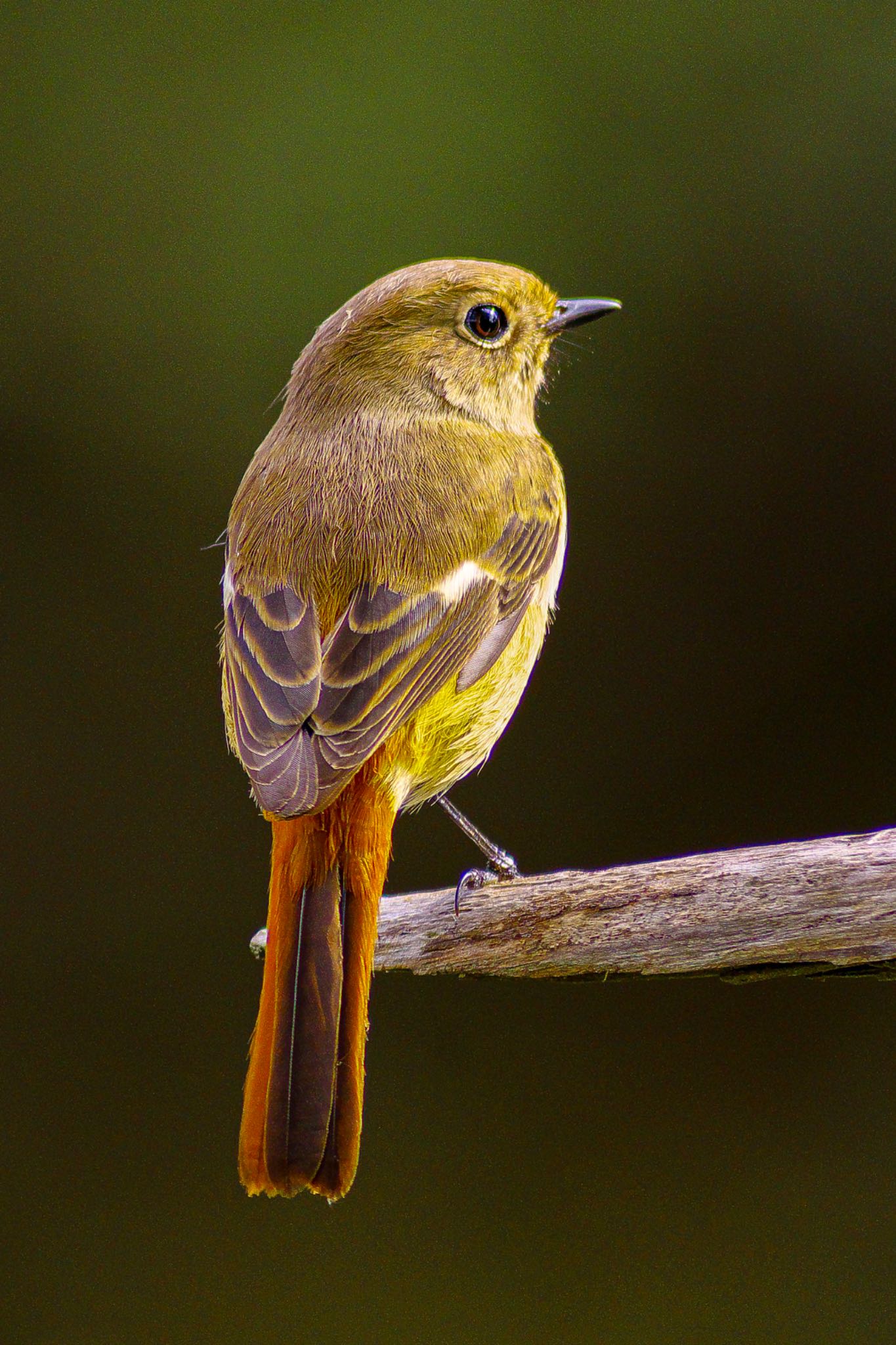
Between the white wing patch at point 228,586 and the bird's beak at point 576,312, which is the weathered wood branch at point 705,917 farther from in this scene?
the bird's beak at point 576,312

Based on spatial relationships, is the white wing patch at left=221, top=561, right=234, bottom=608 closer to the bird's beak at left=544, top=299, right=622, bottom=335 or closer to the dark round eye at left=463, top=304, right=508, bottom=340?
the dark round eye at left=463, top=304, right=508, bottom=340

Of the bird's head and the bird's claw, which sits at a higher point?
the bird's head

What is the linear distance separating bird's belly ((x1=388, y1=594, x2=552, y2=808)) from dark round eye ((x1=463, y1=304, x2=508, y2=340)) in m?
0.70

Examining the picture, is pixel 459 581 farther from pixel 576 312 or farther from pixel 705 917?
pixel 576 312

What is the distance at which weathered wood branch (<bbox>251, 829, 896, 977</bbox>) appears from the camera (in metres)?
2.41

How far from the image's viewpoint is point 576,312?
143 inches

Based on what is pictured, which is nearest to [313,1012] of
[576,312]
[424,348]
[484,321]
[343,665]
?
[343,665]

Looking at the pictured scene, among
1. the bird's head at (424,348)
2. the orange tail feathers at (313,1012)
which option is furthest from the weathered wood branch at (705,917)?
the bird's head at (424,348)

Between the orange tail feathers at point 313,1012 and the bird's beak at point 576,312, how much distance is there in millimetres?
1651

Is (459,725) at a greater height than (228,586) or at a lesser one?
lesser

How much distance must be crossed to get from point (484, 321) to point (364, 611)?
1035 millimetres

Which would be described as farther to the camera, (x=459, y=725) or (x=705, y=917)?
(x=459, y=725)

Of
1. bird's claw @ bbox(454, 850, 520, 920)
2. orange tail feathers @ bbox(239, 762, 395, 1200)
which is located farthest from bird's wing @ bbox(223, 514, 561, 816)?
bird's claw @ bbox(454, 850, 520, 920)

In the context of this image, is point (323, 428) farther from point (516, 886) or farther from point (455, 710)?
point (516, 886)
